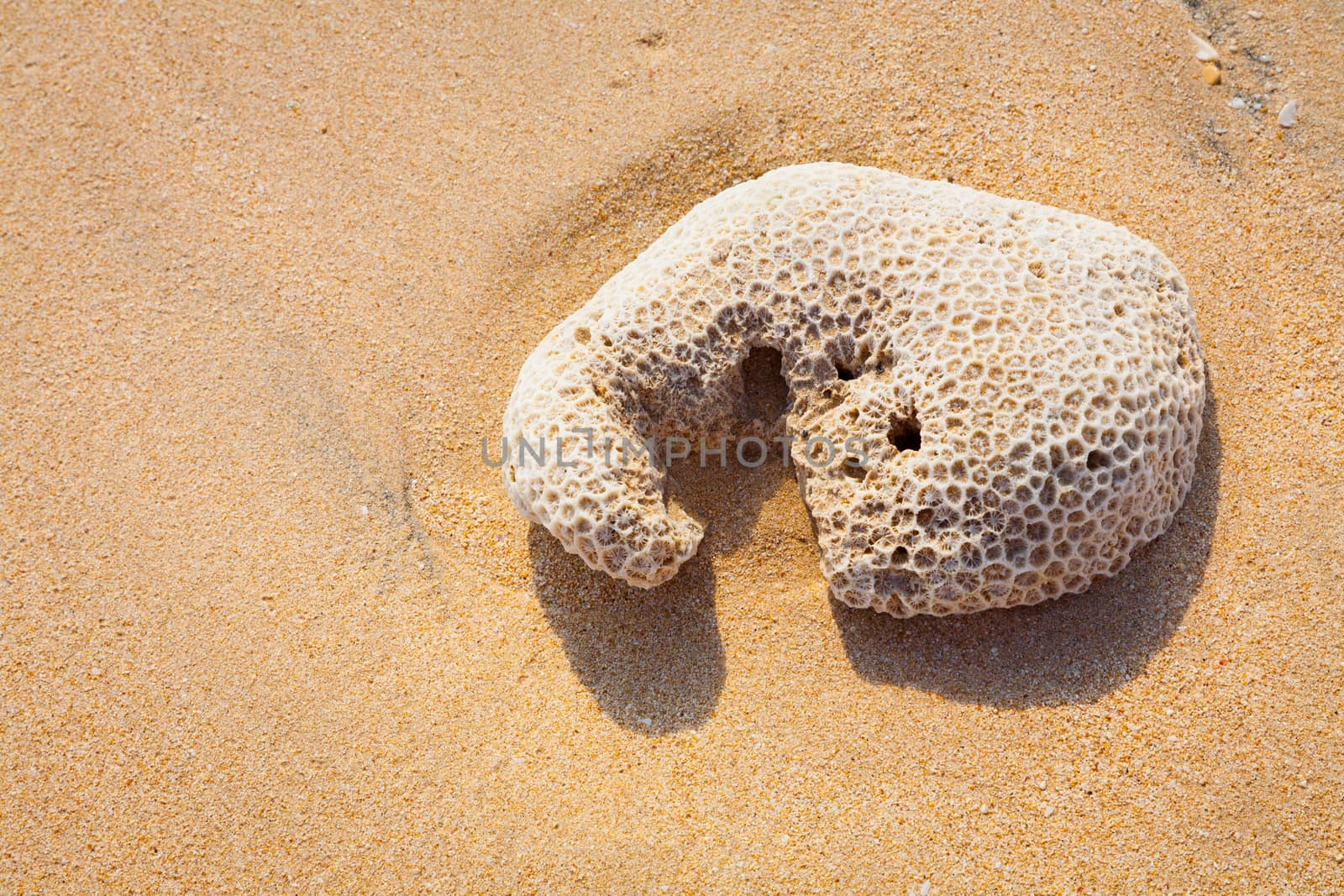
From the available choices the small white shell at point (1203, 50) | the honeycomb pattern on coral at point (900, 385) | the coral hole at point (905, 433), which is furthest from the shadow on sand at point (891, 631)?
the small white shell at point (1203, 50)

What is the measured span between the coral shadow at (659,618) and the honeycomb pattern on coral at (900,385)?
0.48 ft

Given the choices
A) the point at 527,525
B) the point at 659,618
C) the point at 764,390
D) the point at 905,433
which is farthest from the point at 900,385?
the point at 527,525

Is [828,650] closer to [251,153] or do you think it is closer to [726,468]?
[726,468]

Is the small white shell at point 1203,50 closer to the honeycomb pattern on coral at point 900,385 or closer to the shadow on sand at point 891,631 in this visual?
the honeycomb pattern on coral at point 900,385

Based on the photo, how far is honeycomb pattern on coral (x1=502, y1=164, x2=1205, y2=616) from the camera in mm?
2994

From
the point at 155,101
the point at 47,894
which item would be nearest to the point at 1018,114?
the point at 155,101

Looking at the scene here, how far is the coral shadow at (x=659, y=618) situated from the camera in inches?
129

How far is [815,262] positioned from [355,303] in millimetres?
1827

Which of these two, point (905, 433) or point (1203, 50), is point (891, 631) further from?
point (1203, 50)

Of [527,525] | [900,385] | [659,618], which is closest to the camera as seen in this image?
[900,385]

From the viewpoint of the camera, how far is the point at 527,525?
3527 millimetres

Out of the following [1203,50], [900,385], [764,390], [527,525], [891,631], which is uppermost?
[1203,50]

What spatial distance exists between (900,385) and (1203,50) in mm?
2164

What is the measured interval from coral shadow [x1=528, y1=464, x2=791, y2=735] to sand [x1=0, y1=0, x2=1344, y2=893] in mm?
15
